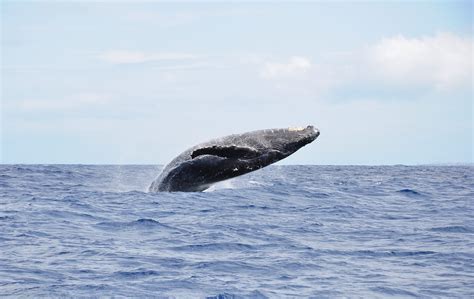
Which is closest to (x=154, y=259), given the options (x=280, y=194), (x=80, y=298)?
(x=80, y=298)

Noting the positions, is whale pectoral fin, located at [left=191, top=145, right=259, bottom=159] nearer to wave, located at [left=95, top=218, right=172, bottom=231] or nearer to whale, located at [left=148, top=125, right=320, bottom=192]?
whale, located at [left=148, top=125, right=320, bottom=192]

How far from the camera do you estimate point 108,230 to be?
1035cm

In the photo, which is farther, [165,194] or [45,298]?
[165,194]

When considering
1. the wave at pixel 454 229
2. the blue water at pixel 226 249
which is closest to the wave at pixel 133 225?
the blue water at pixel 226 249

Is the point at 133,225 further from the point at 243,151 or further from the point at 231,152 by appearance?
the point at 243,151

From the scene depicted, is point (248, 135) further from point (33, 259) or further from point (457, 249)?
point (33, 259)

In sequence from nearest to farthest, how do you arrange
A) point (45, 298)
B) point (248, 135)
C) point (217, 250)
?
point (45, 298) → point (217, 250) → point (248, 135)

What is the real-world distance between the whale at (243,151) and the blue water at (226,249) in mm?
835

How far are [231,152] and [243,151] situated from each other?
0.79ft

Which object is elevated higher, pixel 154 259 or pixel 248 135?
pixel 248 135

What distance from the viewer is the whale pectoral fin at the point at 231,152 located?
12914 mm

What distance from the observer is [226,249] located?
8945mm

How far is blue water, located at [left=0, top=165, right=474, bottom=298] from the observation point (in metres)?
6.99

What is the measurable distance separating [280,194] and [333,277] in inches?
412
